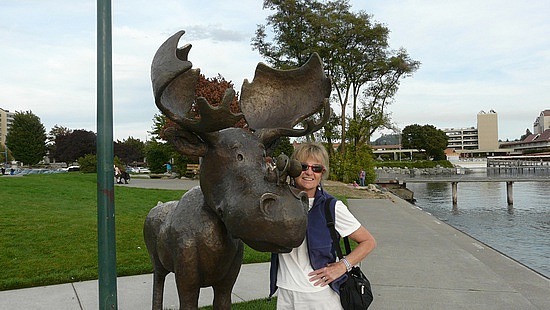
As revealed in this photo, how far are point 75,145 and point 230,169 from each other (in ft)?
185

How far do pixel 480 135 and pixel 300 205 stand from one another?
5407 inches

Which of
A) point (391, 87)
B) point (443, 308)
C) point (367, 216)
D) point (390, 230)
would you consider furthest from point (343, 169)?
point (443, 308)

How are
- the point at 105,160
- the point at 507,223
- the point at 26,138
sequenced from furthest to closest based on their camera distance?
the point at 26,138 → the point at 507,223 → the point at 105,160

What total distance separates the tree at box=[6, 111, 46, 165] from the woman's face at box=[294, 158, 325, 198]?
5928 centimetres

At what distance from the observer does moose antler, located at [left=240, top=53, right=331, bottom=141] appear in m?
2.58

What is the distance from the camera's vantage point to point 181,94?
241 cm

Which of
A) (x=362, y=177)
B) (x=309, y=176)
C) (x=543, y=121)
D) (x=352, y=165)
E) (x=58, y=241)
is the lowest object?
(x=58, y=241)

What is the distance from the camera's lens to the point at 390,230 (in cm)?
1172

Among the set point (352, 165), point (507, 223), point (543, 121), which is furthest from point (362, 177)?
point (543, 121)

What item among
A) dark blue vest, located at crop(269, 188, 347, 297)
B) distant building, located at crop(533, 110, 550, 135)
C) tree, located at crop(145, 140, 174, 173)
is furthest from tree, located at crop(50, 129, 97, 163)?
distant building, located at crop(533, 110, 550, 135)

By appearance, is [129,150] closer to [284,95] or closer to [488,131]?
[284,95]

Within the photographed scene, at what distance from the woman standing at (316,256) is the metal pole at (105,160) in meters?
1.12

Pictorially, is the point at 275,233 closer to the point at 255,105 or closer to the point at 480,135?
the point at 255,105

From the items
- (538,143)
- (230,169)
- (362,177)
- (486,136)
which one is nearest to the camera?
(230,169)
